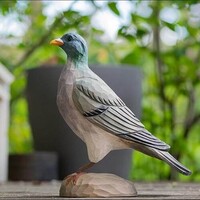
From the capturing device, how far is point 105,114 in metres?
1.58

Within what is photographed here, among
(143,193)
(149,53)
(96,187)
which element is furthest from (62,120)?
(96,187)

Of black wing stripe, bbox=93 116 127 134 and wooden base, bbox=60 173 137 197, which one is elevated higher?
black wing stripe, bbox=93 116 127 134

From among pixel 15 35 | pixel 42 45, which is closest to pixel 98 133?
pixel 42 45

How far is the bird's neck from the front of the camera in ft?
5.37

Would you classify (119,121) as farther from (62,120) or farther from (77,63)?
(62,120)

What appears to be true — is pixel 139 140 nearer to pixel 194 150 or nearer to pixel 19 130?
pixel 194 150

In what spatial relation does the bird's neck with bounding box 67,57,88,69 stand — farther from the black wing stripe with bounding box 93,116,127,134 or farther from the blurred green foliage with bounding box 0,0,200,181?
the blurred green foliage with bounding box 0,0,200,181

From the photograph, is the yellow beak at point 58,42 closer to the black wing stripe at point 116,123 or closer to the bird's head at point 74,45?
the bird's head at point 74,45

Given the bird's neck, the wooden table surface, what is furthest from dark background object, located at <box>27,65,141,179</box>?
the bird's neck

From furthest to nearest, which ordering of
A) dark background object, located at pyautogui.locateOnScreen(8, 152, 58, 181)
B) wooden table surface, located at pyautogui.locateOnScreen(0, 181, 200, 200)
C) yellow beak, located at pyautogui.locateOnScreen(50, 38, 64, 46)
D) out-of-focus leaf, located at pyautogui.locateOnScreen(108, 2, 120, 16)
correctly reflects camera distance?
out-of-focus leaf, located at pyautogui.locateOnScreen(108, 2, 120, 16)
dark background object, located at pyautogui.locateOnScreen(8, 152, 58, 181)
yellow beak, located at pyautogui.locateOnScreen(50, 38, 64, 46)
wooden table surface, located at pyautogui.locateOnScreen(0, 181, 200, 200)

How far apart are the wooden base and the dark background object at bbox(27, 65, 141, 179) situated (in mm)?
1365

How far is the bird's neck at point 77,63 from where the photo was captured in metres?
1.64

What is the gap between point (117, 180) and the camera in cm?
159

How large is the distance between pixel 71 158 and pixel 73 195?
4.85 feet
